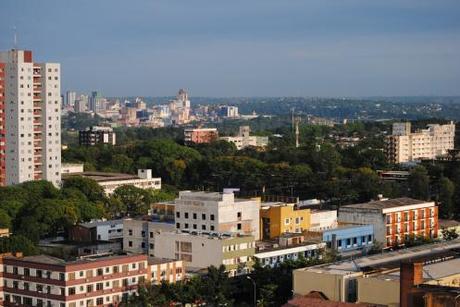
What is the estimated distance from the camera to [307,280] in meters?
17.5

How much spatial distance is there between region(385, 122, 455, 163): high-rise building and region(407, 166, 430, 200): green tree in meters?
13.5

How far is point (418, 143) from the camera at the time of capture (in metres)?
53.3

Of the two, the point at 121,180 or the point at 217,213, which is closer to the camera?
the point at 217,213

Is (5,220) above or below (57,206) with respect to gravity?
below

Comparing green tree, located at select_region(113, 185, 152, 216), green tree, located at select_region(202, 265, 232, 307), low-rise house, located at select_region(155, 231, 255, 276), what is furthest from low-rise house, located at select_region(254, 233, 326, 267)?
green tree, located at select_region(113, 185, 152, 216)

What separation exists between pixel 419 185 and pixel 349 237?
11304 millimetres

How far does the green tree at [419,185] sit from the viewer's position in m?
34.9

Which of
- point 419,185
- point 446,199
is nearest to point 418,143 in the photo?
point 419,185

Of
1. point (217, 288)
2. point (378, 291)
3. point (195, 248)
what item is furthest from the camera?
point (195, 248)

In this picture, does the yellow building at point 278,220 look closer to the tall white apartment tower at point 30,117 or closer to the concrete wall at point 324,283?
the concrete wall at point 324,283

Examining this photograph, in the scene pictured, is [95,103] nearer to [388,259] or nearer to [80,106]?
[80,106]

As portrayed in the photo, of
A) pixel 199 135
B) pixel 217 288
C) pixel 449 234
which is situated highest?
pixel 199 135

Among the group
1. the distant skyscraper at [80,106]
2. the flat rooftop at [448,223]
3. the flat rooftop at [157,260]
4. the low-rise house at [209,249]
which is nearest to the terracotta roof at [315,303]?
the flat rooftop at [157,260]

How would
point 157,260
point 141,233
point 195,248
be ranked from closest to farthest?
point 157,260 < point 195,248 < point 141,233
